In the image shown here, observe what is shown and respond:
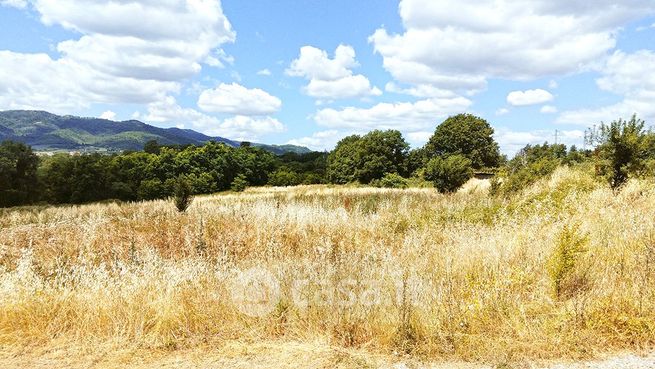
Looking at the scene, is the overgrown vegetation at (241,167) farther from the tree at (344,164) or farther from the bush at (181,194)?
the bush at (181,194)

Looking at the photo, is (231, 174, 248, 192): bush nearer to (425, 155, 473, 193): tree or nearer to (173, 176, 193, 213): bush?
(425, 155, 473, 193): tree

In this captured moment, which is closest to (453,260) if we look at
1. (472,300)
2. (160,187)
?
(472,300)

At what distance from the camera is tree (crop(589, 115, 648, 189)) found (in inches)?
470

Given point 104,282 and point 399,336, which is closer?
point 399,336

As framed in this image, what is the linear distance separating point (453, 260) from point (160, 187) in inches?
2449

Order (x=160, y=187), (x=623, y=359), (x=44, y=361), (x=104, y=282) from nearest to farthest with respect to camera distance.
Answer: (x=623, y=359) → (x=44, y=361) → (x=104, y=282) → (x=160, y=187)

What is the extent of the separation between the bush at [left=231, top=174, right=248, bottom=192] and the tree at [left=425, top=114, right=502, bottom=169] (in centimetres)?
3211

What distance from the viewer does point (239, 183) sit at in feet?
227

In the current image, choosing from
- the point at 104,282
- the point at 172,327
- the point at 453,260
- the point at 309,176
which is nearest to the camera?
the point at 172,327

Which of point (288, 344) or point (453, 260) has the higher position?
point (453, 260)

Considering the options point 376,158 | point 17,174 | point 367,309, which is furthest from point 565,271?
point 17,174

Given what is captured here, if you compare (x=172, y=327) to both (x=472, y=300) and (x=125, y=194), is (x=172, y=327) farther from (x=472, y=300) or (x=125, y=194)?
(x=125, y=194)

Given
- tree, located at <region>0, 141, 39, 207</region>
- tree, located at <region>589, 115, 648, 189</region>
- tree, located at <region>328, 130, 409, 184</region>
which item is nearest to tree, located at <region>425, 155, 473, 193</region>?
tree, located at <region>589, 115, 648, 189</region>

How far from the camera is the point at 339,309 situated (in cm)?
425
